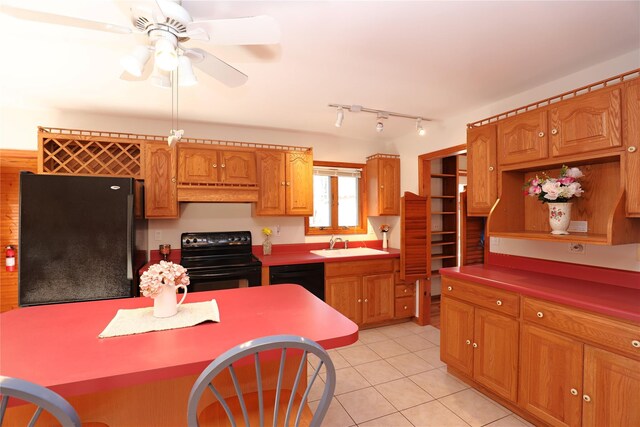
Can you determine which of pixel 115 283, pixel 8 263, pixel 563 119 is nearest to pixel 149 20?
pixel 115 283

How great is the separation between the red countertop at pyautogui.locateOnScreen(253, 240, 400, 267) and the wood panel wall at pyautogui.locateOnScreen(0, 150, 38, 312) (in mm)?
2256

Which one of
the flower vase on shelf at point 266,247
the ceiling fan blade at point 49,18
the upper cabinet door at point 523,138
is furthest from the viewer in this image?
the flower vase on shelf at point 266,247

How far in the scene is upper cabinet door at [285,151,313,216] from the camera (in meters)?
3.47

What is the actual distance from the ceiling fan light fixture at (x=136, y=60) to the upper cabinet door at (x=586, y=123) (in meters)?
2.45

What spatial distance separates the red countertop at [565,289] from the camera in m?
1.56

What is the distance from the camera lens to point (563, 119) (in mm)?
1973

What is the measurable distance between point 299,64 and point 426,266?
274 centimetres

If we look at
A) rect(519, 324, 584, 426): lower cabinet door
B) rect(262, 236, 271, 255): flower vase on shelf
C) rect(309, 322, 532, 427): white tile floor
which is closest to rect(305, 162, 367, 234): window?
rect(262, 236, 271, 255): flower vase on shelf

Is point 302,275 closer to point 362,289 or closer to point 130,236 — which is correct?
point 362,289

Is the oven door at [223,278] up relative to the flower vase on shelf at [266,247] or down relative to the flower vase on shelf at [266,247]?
down

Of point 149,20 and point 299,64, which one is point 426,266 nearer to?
point 299,64

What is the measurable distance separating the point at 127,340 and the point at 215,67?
1.36m

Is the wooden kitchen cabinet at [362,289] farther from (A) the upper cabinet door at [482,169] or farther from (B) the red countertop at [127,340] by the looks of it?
(B) the red countertop at [127,340]

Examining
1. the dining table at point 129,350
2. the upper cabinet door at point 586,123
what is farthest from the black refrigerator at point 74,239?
the upper cabinet door at point 586,123
